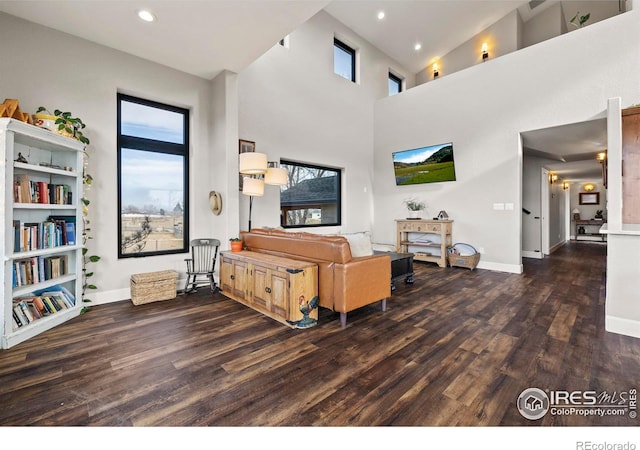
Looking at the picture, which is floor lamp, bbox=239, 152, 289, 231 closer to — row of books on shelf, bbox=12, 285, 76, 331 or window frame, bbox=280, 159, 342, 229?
window frame, bbox=280, 159, 342, 229

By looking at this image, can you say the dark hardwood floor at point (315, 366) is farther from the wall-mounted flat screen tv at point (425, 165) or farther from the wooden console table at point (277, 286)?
the wall-mounted flat screen tv at point (425, 165)

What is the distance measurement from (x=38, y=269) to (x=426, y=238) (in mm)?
6373

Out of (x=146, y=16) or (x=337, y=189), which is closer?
(x=146, y=16)

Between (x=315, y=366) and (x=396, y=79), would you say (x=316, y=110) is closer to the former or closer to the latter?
(x=396, y=79)

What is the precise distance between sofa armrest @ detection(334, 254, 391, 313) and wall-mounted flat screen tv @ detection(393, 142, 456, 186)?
12.5 feet

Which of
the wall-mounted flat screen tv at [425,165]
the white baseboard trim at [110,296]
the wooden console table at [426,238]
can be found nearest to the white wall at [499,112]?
the wall-mounted flat screen tv at [425,165]

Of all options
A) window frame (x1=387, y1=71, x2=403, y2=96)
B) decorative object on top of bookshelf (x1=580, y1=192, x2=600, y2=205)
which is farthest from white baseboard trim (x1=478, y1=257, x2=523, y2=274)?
decorative object on top of bookshelf (x1=580, y1=192, x2=600, y2=205)

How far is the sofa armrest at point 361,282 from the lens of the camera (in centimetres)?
279

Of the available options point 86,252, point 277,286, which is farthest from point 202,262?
point 277,286

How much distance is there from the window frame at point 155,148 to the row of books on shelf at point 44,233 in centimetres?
63

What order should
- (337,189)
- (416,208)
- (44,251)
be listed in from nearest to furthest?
(44,251)
(416,208)
(337,189)

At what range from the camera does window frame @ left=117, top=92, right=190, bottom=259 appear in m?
3.79

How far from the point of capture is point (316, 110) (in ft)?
19.8

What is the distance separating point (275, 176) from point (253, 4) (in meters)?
2.00
